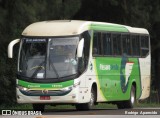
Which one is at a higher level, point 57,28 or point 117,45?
point 57,28

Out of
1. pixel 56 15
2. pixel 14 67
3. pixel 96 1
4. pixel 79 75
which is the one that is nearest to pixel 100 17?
pixel 96 1

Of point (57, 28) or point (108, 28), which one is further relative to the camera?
point (108, 28)

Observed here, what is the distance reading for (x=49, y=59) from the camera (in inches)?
1017

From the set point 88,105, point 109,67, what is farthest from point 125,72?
Result: point 88,105

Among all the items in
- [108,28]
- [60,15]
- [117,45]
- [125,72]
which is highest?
[60,15]

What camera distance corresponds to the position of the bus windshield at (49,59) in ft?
84.4

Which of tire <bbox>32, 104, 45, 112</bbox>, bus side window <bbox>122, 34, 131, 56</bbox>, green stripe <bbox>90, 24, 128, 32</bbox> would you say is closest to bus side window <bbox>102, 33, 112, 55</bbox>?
green stripe <bbox>90, 24, 128, 32</bbox>

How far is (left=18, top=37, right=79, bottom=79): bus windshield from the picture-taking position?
2572 cm

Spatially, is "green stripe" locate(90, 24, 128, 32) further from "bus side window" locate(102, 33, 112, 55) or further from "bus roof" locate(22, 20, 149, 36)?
"bus roof" locate(22, 20, 149, 36)

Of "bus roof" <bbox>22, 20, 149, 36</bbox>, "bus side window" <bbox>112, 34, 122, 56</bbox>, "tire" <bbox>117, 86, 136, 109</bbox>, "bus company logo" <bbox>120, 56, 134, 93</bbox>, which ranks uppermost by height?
"bus roof" <bbox>22, 20, 149, 36</bbox>

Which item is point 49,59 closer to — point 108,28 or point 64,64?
point 64,64

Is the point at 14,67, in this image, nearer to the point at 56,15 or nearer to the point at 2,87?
the point at 2,87

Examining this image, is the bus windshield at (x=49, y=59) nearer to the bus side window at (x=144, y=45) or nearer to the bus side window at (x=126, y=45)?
the bus side window at (x=126, y=45)

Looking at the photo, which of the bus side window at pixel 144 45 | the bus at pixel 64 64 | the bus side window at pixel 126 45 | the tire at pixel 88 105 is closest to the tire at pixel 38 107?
the bus at pixel 64 64
